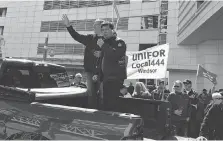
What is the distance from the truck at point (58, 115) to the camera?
2184 mm

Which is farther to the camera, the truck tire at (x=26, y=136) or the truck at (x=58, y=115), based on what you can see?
the truck tire at (x=26, y=136)

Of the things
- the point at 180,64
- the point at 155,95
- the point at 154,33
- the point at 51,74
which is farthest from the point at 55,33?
the point at 51,74

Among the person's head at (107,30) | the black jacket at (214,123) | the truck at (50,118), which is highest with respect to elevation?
the person's head at (107,30)

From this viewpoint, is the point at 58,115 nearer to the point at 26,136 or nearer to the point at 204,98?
the point at 26,136

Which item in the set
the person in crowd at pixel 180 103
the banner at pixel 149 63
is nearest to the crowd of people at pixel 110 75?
the person in crowd at pixel 180 103

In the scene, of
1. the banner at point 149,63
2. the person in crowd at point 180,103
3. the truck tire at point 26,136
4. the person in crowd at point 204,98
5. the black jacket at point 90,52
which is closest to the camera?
the truck tire at point 26,136

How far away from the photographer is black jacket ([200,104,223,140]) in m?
4.36

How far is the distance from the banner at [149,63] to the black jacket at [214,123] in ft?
6.80

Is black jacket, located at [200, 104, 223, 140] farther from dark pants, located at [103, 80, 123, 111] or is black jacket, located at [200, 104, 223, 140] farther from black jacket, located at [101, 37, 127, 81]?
black jacket, located at [101, 37, 127, 81]

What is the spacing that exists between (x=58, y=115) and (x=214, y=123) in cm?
335

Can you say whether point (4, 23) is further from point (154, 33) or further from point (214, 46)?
point (214, 46)

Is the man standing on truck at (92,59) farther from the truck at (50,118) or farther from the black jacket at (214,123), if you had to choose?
the black jacket at (214,123)

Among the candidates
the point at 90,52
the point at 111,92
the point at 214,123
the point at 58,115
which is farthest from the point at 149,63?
the point at 58,115

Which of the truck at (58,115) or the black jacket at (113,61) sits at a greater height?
the black jacket at (113,61)
